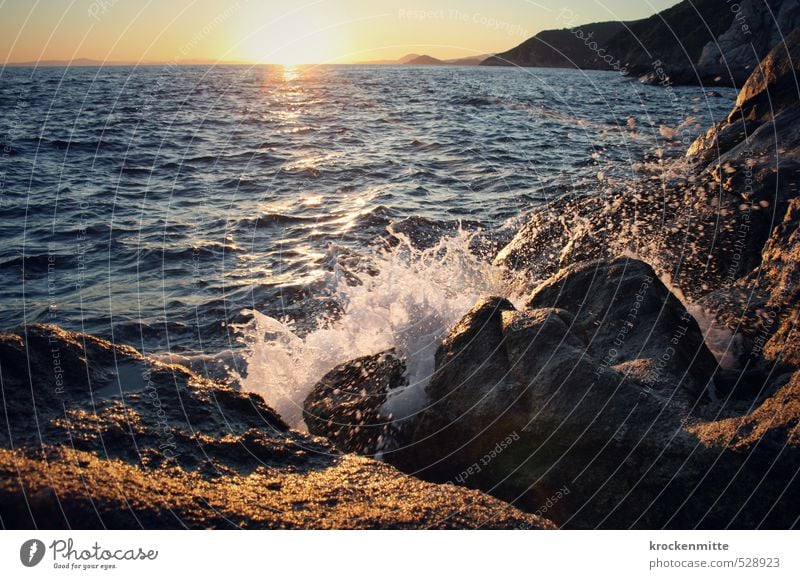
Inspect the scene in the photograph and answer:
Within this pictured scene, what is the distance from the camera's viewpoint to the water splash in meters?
7.39

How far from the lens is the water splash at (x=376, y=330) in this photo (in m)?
7.39

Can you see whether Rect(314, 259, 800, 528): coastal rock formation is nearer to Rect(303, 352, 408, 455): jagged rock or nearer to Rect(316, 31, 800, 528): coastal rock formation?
Rect(316, 31, 800, 528): coastal rock formation

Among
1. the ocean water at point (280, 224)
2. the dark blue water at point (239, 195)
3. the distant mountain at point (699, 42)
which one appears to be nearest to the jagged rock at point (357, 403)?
the ocean water at point (280, 224)

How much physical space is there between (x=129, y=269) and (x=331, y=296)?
182 inches

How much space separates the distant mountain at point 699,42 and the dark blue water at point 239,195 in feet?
86.7

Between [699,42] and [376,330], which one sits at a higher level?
[699,42]

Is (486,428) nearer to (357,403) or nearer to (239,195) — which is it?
(357,403)

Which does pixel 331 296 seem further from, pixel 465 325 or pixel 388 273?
pixel 465 325

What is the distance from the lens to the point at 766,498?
4.30m

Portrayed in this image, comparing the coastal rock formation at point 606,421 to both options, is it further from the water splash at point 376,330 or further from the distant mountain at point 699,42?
the distant mountain at point 699,42

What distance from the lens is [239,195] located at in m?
16.9

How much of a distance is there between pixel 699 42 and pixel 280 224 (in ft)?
276

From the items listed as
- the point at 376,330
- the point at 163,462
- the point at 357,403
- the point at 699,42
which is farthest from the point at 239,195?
the point at 699,42

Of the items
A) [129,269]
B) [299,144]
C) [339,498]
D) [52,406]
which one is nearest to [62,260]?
[129,269]
